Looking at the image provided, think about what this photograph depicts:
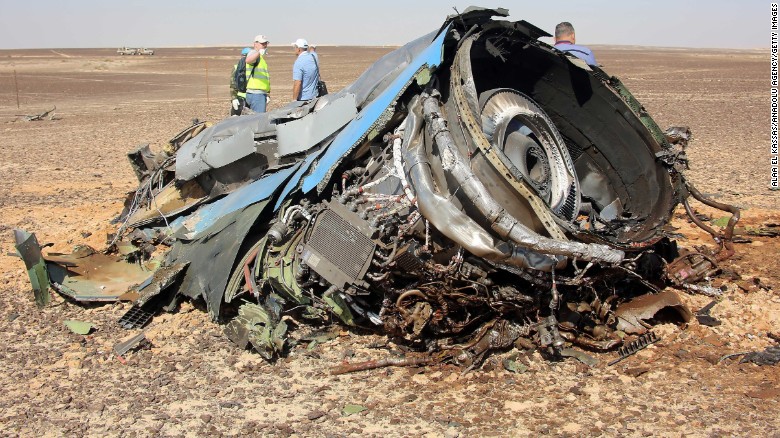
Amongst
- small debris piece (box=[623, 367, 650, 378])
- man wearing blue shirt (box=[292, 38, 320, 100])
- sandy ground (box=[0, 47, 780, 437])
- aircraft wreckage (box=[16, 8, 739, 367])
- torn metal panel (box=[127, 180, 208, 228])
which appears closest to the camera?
sandy ground (box=[0, 47, 780, 437])

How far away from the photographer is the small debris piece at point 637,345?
507 centimetres

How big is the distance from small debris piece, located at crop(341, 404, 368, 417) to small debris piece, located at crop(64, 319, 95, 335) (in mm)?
2292

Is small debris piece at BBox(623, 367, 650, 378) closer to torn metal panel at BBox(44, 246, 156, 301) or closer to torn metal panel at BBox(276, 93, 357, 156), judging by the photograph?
torn metal panel at BBox(276, 93, 357, 156)

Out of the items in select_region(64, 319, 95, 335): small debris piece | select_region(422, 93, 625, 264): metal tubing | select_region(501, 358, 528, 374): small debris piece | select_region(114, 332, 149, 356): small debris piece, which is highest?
select_region(422, 93, 625, 264): metal tubing

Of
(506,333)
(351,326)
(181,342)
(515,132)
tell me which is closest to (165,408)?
(181,342)

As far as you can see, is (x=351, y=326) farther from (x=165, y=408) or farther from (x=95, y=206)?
(x=95, y=206)

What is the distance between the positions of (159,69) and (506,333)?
40.1 meters

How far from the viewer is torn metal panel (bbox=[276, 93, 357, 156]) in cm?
582

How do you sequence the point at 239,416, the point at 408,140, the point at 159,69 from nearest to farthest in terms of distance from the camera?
the point at 239,416 < the point at 408,140 < the point at 159,69

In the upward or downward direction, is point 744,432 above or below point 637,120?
below

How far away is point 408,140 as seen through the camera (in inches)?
196

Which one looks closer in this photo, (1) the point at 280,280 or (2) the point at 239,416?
(2) the point at 239,416

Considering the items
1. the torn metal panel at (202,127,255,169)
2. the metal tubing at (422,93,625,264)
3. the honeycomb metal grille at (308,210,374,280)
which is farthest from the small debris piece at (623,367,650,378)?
the torn metal panel at (202,127,255,169)

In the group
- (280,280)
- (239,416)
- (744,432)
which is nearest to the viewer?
(744,432)
